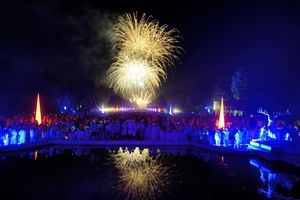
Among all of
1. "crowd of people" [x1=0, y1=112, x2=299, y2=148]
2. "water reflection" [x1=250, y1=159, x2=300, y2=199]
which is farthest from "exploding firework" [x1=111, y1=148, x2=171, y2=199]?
"crowd of people" [x1=0, y1=112, x2=299, y2=148]

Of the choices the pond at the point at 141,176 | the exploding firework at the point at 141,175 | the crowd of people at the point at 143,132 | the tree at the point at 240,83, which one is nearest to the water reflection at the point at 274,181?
the pond at the point at 141,176

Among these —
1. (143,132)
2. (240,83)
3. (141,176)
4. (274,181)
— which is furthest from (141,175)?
(240,83)

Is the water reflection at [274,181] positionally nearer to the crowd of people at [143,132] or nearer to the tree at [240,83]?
the crowd of people at [143,132]

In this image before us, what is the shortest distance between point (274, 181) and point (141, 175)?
5.05 m

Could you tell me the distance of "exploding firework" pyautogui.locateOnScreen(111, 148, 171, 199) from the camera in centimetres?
1077

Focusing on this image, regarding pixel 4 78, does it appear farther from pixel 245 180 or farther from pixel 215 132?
pixel 245 180

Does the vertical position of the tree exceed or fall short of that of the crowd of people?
it exceeds it

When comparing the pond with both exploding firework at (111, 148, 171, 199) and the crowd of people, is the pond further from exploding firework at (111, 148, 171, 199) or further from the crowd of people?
the crowd of people

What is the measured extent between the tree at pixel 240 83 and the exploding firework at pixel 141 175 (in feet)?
158

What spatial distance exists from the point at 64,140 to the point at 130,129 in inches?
175

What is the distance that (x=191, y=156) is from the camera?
1706 centimetres

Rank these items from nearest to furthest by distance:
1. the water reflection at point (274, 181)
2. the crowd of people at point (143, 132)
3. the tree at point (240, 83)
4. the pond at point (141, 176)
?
the pond at point (141, 176), the water reflection at point (274, 181), the crowd of people at point (143, 132), the tree at point (240, 83)

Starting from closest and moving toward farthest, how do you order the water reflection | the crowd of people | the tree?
1. the water reflection
2. the crowd of people
3. the tree

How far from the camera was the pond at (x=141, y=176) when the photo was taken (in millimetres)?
10656
